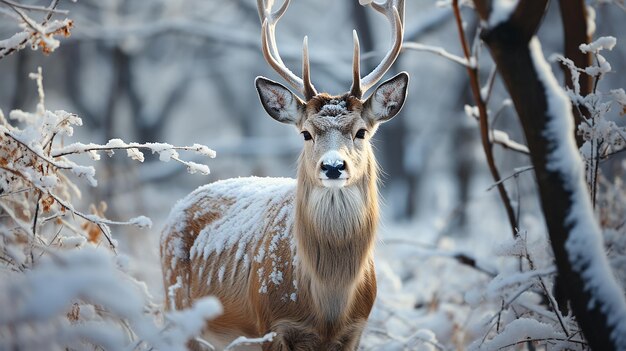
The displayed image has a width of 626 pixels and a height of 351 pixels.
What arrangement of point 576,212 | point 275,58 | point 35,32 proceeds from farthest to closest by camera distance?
point 275,58, point 35,32, point 576,212

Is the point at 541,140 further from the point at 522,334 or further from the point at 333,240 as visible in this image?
the point at 333,240

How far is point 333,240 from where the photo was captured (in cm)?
444

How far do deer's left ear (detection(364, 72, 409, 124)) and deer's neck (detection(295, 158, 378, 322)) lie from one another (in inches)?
21.8

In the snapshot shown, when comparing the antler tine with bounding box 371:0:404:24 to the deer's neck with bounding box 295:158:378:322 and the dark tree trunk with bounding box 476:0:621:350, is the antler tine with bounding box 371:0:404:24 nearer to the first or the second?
the deer's neck with bounding box 295:158:378:322

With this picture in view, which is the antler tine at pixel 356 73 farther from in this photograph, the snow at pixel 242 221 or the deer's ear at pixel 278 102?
the snow at pixel 242 221

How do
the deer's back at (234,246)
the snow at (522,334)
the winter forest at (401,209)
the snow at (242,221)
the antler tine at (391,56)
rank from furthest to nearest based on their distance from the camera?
the antler tine at (391,56) → the snow at (242,221) → the deer's back at (234,246) → the snow at (522,334) → the winter forest at (401,209)

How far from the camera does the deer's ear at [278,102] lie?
4891mm

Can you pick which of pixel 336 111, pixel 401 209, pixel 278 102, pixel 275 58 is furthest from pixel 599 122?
pixel 401 209

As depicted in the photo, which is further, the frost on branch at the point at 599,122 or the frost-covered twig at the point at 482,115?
the frost-covered twig at the point at 482,115

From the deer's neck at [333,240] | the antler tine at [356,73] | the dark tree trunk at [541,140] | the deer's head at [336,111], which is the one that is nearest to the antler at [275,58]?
the deer's head at [336,111]

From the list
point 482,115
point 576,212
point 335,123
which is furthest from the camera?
point 482,115

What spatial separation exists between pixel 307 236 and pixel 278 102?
111 cm

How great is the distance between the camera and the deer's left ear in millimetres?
4820

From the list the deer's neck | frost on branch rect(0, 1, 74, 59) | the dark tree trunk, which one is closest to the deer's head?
the deer's neck
